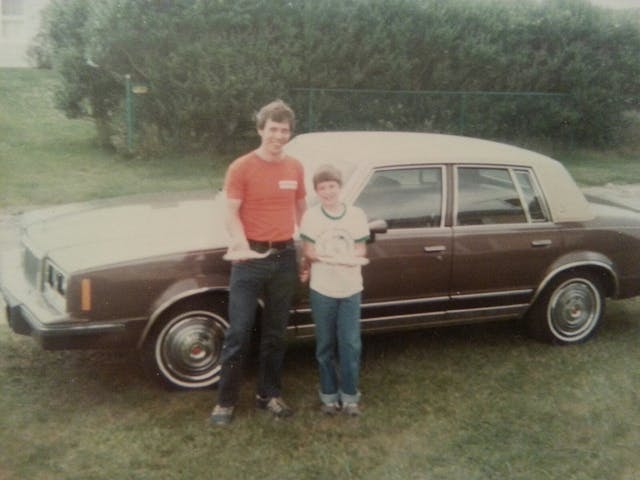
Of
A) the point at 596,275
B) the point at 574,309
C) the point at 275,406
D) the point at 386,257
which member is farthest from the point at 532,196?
the point at 275,406

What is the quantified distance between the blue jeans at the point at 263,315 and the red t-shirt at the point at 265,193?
0.49 ft

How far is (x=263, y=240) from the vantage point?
4.48 meters

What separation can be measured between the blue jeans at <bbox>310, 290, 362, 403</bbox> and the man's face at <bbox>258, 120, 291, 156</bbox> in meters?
0.86

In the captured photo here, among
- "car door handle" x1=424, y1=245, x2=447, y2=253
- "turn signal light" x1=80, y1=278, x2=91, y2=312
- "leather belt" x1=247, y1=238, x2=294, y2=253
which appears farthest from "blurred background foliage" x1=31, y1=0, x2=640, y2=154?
"leather belt" x1=247, y1=238, x2=294, y2=253

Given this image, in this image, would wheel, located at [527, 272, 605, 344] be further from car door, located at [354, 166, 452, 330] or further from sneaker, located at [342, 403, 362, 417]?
sneaker, located at [342, 403, 362, 417]

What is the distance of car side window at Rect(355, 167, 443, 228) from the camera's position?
527 cm

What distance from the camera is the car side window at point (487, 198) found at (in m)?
5.54

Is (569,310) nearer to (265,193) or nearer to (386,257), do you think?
(386,257)

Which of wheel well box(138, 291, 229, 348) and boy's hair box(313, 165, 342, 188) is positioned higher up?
boy's hair box(313, 165, 342, 188)

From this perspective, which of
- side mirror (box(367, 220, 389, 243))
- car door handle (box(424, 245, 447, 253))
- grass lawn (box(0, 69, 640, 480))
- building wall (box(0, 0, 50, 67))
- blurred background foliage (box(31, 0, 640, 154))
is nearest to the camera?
grass lawn (box(0, 69, 640, 480))

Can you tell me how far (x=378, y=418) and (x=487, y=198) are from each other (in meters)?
1.76

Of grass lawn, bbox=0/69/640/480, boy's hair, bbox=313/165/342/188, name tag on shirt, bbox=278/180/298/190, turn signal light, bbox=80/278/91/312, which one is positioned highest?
boy's hair, bbox=313/165/342/188

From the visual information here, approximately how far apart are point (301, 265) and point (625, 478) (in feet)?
6.78

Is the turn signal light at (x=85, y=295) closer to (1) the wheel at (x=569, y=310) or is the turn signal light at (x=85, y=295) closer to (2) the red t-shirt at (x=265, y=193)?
(2) the red t-shirt at (x=265, y=193)
